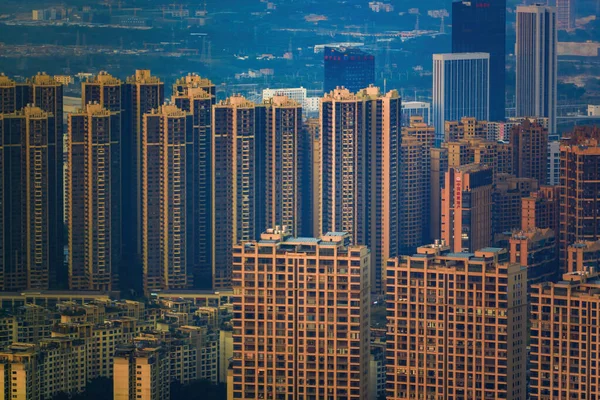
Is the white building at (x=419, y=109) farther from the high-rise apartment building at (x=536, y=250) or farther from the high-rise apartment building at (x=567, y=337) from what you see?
the high-rise apartment building at (x=567, y=337)

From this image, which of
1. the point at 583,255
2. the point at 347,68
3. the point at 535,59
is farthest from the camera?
the point at 535,59

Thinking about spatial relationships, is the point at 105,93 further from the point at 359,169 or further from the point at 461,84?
the point at 461,84

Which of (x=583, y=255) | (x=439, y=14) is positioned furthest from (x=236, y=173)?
(x=439, y=14)

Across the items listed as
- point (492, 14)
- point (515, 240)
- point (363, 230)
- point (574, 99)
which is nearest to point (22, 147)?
point (363, 230)

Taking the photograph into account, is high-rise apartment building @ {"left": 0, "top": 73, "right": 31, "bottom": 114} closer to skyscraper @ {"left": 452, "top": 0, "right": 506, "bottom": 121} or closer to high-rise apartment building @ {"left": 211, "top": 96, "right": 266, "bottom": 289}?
high-rise apartment building @ {"left": 211, "top": 96, "right": 266, "bottom": 289}

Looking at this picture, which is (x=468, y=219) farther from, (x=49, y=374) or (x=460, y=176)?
(x=49, y=374)

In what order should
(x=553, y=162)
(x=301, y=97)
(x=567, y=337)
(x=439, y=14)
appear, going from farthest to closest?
(x=439, y=14) < (x=301, y=97) < (x=553, y=162) < (x=567, y=337)

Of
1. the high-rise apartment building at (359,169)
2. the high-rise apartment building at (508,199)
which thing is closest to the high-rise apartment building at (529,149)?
the high-rise apartment building at (508,199)

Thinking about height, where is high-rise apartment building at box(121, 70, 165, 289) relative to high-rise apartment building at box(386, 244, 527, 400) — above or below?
above

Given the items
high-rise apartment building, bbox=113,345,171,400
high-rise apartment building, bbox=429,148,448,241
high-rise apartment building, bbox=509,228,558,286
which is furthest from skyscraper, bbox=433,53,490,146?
high-rise apartment building, bbox=113,345,171,400
